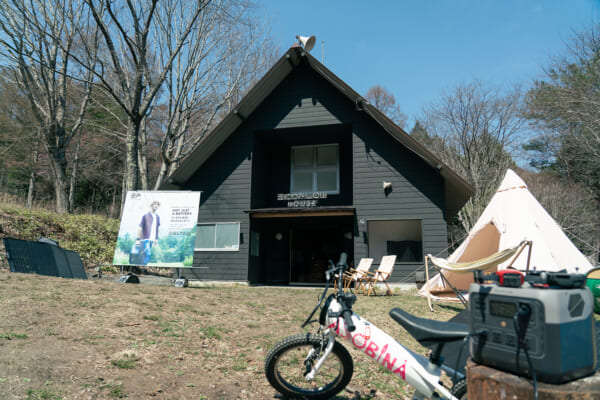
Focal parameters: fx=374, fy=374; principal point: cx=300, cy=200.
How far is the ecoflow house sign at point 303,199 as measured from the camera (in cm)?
1345

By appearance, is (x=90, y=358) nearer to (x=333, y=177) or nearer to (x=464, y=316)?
(x=464, y=316)

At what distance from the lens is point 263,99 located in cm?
1312

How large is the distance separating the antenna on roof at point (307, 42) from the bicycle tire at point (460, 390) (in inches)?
464

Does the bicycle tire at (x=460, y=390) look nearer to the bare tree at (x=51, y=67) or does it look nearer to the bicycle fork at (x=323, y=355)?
the bicycle fork at (x=323, y=355)

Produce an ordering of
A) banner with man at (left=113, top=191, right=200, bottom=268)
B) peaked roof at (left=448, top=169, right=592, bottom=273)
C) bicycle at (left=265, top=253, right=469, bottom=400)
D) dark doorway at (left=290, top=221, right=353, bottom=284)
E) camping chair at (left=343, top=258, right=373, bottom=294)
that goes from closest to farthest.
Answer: bicycle at (left=265, top=253, right=469, bottom=400) → peaked roof at (left=448, top=169, right=592, bottom=273) → banner with man at (left=113, top=191, right=200, bottom=268) → camping chair at (left=343, top=258, right=373, bottom=294) → dark doorway at (left=290, top=221, right=353, bottom=284)

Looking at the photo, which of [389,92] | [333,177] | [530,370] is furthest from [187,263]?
[389,92]

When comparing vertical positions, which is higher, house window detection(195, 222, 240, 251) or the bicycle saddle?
house window detection(195, 222, 240, 251)

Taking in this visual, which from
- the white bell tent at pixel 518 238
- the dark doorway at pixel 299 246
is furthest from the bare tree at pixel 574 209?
the dark doorway at pixel 299 246

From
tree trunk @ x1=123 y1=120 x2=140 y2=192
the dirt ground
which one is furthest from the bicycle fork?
tree trunk @ x1=123 y1=120 x2=140 y2=192

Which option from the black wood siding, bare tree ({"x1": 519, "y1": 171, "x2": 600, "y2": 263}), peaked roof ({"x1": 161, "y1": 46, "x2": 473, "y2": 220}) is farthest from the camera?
bare tree ({"x1": 519, "y1": 171, "x2": 600, "y2": 263})

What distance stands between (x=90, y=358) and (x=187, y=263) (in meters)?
5.42

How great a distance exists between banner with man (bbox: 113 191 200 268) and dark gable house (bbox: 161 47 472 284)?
360 cm

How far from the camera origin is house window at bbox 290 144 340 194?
13992 millimetres

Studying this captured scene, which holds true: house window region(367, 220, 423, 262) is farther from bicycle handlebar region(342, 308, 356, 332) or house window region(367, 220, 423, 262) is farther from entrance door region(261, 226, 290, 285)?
bicycle handlebar region(342, 308, 356, 332)
